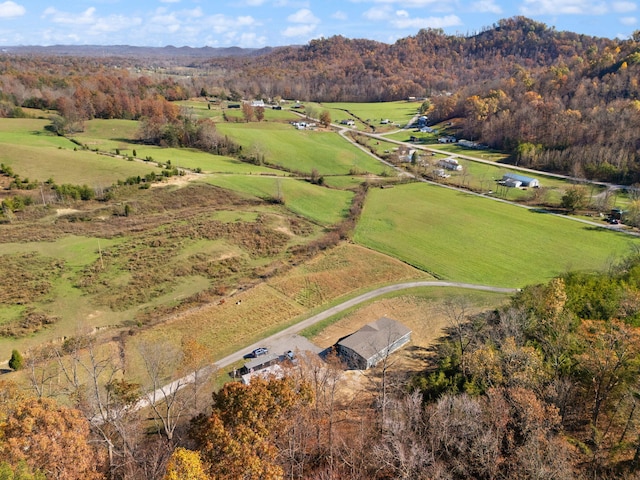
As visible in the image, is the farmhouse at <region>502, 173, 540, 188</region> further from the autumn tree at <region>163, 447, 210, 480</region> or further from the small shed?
the autumn tree at <region>163, 447, 210, 480</region>

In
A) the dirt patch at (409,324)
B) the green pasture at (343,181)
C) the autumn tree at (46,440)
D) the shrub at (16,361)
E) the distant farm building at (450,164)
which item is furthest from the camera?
the distant farm building at (450,164)

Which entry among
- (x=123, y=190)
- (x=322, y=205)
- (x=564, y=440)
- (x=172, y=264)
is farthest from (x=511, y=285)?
(x=123, y=190)

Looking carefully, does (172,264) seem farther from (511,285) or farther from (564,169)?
(564,169)

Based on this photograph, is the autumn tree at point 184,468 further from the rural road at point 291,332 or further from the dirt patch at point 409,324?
the dirt patch at point 409,324

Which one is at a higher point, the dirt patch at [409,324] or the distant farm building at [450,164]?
the distant farm building at [450,164]

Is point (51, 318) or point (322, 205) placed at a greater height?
point (322, 205)

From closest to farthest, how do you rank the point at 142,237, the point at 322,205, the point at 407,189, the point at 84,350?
the point at 84,350 → the point at 142,237 → the point at 322,205 → the point at 407,189

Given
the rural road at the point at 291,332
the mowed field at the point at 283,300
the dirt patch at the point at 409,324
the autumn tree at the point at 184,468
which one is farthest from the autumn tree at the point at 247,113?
the autumn tree at the point at 184,468
